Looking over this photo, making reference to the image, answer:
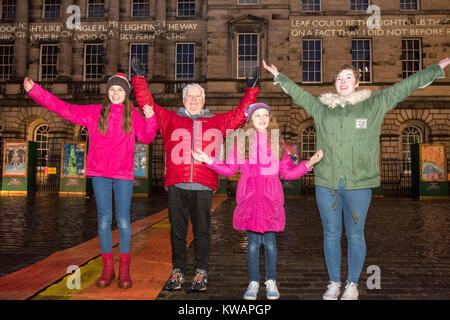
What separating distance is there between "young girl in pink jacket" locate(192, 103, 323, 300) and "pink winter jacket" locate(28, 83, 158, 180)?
80cm

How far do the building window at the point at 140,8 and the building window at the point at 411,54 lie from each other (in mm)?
15212

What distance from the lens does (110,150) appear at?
3137 millimetres

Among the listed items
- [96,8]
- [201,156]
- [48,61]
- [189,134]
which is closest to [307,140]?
[96,8]

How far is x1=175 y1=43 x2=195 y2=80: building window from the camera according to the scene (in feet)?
68.0

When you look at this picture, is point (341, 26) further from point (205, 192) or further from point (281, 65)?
point (205, 192)

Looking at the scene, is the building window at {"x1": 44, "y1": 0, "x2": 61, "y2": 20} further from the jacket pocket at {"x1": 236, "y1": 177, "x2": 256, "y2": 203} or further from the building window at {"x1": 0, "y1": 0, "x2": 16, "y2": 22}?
the jacket pocket at {"x1": 236, "y1": 177, "x2": 256, "y2": 203}

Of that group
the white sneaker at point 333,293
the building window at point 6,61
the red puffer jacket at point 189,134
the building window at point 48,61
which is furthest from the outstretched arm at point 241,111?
Answer: the building window at point 6,61

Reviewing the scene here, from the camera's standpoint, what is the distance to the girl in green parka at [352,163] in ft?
9.36

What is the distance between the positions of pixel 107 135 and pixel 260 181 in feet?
4.83

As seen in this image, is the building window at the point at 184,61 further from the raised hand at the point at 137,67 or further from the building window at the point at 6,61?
the raised hand at the point at 137,67

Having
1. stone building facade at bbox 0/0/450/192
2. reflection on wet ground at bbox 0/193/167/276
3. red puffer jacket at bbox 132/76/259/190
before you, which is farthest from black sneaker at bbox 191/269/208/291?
stone building facade at bbox 0/0/450/192

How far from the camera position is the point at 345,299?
2.81m

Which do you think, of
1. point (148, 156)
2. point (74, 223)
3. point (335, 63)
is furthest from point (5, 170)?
point (335, 63)

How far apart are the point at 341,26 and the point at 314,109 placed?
61.9 feet
